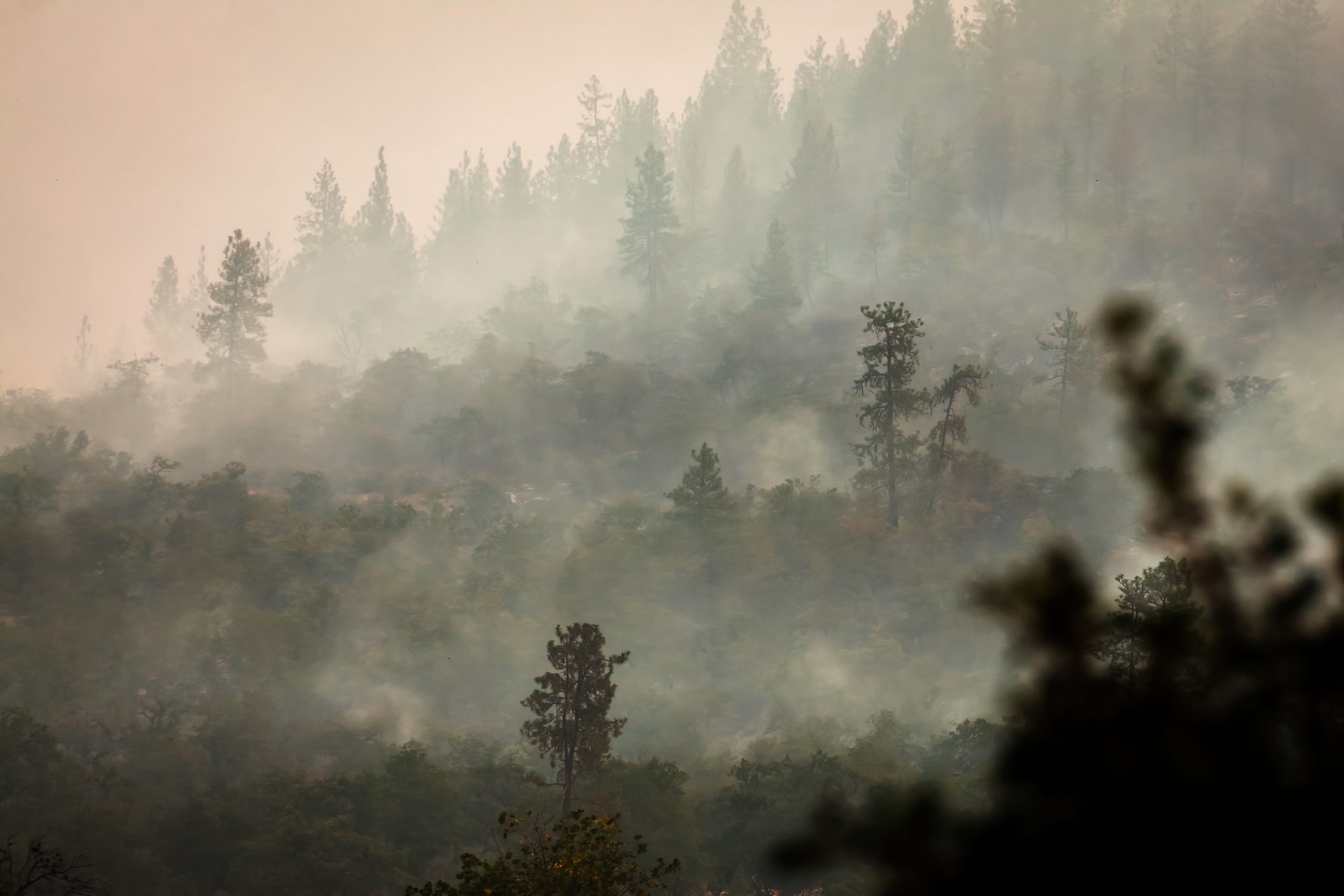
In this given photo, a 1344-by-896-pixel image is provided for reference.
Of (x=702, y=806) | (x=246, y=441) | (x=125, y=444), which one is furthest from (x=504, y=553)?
(x=125, y=444)

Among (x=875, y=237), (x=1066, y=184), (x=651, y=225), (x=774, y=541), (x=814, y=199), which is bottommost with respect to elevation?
(x=774, y=541)

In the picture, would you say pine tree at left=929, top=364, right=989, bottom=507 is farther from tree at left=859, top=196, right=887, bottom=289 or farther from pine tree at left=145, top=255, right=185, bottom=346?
pine tree at left=145, top=255, right=185, bottom=346

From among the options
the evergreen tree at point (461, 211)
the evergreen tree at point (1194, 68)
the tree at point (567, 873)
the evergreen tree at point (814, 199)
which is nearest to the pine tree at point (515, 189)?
the evergreen tree at point (461, 211)

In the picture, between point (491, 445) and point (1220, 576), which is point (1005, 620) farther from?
point (491, 445)

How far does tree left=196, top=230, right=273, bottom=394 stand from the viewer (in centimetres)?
8612

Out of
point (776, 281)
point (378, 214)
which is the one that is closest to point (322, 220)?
point (378, 214)

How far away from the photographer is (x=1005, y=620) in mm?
4023

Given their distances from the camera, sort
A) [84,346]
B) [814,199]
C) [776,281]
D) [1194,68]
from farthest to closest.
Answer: [84,346], [814,199], [1194,68], [776,281]

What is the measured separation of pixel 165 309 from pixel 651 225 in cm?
8116

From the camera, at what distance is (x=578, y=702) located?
102 ft

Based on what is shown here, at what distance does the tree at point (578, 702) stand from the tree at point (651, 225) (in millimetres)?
74399

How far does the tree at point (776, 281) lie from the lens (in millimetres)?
88250

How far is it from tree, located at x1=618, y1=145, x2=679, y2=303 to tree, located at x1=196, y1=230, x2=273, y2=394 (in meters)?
39.5

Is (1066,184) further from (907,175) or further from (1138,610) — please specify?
(1138,610)
